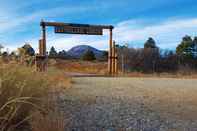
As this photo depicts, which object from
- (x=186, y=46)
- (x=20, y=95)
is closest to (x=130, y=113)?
(x=20, y=95)

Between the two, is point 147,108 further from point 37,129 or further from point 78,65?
point 78,65

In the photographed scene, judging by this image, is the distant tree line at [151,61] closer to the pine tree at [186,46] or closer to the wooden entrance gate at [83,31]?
the wooden entrance gate at [83,31]

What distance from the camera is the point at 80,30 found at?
2527 centimetres

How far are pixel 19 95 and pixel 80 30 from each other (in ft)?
64.2

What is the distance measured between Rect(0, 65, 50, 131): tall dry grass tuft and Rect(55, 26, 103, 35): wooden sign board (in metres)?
17.7

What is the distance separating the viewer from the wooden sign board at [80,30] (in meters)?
24.5

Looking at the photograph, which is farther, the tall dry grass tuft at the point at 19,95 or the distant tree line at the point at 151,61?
the distant tree line at the point at 151,61

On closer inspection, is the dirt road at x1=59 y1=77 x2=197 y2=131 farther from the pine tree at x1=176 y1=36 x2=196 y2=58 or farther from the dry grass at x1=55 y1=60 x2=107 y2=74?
the pine tree at x1=176 y1=36 x2=196 y2=58

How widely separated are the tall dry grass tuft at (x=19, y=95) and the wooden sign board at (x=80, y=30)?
17.7 metres

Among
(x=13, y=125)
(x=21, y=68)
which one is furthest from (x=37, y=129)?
(x=21, y=68)

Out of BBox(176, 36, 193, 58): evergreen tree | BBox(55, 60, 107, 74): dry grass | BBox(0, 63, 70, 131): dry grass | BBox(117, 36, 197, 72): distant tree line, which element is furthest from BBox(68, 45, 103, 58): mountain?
BBox(0, 63, 70, 131): dry grass

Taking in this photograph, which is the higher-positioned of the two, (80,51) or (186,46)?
(186,46)

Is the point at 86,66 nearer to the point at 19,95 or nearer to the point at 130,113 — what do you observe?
the point at 130,113

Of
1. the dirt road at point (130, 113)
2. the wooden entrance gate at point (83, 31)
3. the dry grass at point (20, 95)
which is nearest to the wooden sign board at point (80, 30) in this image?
the wooden entrance gate at point (83, 31)
